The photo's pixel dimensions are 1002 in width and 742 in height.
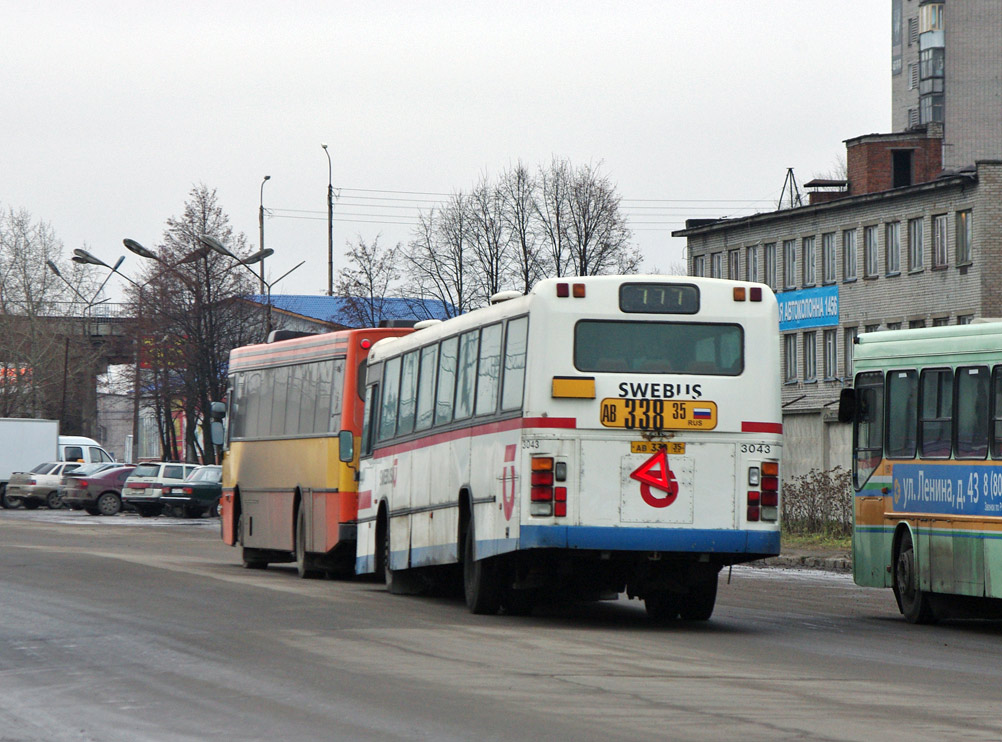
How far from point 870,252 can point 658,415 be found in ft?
174

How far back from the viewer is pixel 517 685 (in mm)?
11422

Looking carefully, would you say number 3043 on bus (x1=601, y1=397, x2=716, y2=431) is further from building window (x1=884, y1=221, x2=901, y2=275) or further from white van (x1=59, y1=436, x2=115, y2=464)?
white van (x1=59, y1=436, x2=115, y2=464)

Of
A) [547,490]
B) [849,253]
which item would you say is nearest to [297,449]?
[547,490]

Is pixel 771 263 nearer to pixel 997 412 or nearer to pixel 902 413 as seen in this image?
pixel 902 413

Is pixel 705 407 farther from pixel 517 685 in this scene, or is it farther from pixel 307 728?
→ pixel 307 728

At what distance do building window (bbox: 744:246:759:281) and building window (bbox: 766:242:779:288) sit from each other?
24.2 inches


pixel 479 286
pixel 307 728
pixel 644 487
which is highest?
pixel 479 286

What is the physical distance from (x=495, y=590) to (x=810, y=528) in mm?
22790

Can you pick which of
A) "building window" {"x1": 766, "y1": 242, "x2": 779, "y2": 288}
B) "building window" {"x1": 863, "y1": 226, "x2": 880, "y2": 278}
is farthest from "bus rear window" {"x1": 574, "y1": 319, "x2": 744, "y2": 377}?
"building window" {"x1": 766, "y1": 242, "x2": 779, "y2": 288}

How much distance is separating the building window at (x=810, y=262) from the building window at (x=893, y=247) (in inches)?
174

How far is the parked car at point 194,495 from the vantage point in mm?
55844

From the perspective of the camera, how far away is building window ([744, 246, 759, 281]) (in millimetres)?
74438

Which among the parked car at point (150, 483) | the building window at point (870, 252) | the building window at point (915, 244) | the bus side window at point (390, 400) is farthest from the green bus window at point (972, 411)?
the building window at point (870, 252)

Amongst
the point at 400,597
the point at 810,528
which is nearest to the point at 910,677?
the point at 400,597
